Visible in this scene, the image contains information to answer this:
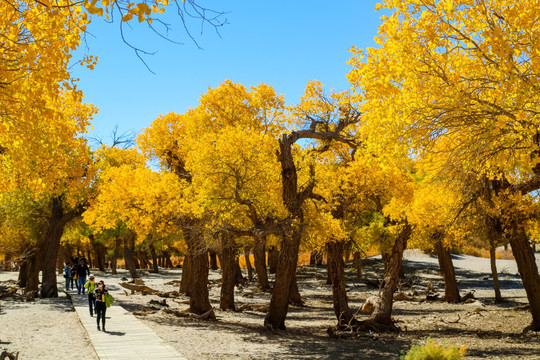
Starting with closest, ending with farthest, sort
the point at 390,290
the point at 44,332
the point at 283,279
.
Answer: the point at 44,332 → the point at 283,279 → the point at 390,290

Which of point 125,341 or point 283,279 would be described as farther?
point 283,279

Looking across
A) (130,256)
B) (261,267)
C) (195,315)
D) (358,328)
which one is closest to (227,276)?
(195,315)

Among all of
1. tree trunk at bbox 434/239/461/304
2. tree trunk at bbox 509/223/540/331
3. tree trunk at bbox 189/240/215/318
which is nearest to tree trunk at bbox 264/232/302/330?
tree trunk at bbox 189/240/215/318

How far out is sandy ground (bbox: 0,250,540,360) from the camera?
480 inches

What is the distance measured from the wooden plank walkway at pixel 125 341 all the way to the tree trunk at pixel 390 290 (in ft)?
25.8

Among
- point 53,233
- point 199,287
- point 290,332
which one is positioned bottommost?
point 290,332

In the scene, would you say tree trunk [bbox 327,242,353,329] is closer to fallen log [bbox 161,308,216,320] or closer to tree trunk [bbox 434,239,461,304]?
fallen log [bbox 161,308,216,320]

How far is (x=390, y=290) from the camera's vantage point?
1700 centimetres

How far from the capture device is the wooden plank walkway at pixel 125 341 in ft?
34.9

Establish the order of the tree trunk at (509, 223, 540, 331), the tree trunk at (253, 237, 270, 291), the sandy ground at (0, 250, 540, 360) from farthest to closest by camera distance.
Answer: the tree trunk at (253, 237, 270, 291) → the tree trunk at (509, 223, 540, 331) → the sandy ground at (0, 250, 540, 360)

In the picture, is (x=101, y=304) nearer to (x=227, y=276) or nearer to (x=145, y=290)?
(x=227, y=276)

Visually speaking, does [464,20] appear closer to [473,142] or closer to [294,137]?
[473,142]

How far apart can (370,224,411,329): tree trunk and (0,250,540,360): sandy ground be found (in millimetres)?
736

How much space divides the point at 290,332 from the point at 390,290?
3.86 metres
